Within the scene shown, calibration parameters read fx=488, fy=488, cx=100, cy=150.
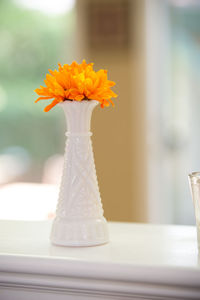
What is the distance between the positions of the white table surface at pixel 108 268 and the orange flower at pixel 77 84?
0.80 ft

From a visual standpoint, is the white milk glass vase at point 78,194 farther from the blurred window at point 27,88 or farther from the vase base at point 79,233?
the blurred window at point 27,88

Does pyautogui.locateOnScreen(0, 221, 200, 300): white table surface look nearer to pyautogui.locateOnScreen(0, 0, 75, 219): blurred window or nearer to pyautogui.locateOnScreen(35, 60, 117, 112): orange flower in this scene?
pyautogui.locateOnScreen(35, 60, 117, 112): orange flower

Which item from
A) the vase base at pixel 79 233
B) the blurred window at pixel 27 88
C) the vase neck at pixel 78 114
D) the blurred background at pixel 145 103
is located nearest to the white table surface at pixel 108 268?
the vase base at pixel 79 233

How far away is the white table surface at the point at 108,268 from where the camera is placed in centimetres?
68

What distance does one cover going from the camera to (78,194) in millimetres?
828

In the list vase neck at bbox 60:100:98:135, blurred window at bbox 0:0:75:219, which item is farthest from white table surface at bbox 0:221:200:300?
blurred window at bbox 0:0:75:219

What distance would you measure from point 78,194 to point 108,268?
0.16 metres

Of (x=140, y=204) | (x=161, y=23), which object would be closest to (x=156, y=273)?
(x=140, y=204)

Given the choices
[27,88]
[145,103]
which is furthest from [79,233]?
[27,88]

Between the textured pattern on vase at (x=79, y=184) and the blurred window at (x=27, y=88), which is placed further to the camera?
the blurred window at (x=27, y=88)

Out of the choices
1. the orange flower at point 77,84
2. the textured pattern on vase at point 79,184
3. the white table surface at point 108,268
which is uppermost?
the orange flower at point 77,84

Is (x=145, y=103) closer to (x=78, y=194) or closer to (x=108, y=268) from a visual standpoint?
(x=78, y=194)

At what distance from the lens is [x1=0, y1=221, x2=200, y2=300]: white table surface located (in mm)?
684

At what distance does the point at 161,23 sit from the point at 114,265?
2.64 m
